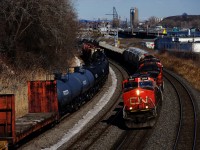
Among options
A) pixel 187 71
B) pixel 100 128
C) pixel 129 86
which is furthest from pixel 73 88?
pixel 187 71

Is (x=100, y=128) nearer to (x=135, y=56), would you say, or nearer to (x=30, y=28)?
(x=30, y=28)

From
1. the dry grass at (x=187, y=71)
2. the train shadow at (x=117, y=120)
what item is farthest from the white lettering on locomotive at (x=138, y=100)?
the dry grass at (x=187, y=71)

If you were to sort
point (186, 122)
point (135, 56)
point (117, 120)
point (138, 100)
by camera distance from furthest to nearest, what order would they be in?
point (135, 56), point (117, 120), point (186, 122), point (138, 100)

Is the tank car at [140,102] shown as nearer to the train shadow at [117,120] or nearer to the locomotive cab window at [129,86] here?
the locomotive cab window at [129,86]

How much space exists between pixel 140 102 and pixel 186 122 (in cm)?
310

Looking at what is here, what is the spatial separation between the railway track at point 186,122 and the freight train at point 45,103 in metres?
6.78

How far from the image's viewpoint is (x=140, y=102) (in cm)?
2202

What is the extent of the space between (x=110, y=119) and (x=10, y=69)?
1581cm

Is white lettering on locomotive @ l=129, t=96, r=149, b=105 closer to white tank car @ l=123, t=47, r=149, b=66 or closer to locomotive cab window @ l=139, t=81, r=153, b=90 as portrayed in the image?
locomotive cab window @ l=139, t=81, r=153, b=90

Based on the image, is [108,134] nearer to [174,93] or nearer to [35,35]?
[174,93]

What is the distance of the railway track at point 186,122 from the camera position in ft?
60.7

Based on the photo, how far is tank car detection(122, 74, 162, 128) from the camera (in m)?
21.4

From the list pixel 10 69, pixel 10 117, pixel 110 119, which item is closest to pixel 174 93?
pixel 110 119

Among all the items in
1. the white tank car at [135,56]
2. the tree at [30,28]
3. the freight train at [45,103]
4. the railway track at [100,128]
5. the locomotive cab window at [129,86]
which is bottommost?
the railway track at [100,128]
